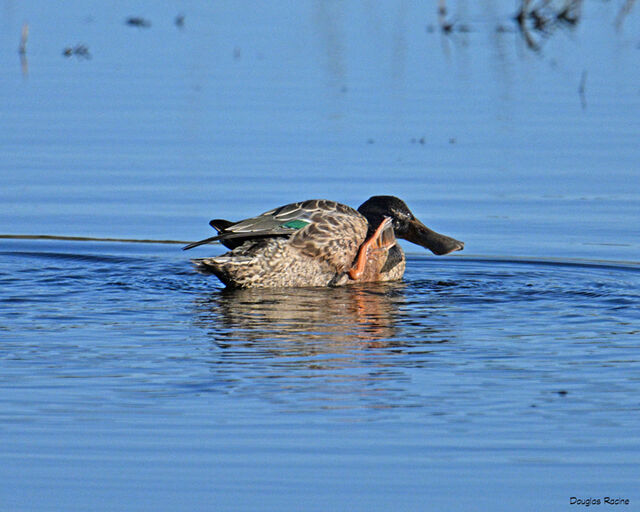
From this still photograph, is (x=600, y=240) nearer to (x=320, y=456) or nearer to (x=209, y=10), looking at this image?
(x=320, y=456)

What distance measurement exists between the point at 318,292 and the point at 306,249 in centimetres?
32

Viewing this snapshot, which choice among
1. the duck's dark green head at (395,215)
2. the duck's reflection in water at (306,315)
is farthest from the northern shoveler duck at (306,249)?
the duck's dark green head at (395,215)

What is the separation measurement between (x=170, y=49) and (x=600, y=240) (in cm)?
1186

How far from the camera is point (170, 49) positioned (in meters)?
21.4

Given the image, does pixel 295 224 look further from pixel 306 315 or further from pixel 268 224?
pixel 306 315

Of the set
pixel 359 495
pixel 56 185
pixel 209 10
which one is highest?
pixel 209 10

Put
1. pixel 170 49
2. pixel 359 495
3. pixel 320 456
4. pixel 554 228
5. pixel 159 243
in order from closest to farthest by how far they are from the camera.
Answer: pixel 359 495 < pixel 320 456 < pixel 159 243 < pixel 554 228 < pixel 170 49

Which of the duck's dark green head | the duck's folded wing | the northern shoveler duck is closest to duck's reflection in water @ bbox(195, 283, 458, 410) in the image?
the northern shoveler duck

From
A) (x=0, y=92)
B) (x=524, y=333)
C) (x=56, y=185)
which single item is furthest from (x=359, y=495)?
(x=0, y=92)

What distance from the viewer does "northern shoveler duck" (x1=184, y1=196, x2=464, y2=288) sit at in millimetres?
9039

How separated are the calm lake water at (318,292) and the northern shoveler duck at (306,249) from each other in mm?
153

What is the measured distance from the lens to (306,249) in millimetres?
9305

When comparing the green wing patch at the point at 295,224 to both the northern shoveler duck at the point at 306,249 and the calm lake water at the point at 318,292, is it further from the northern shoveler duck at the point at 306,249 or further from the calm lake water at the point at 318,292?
the calm lake water at the point at 318,292

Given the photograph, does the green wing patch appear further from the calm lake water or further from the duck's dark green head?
the duck's dark green head
